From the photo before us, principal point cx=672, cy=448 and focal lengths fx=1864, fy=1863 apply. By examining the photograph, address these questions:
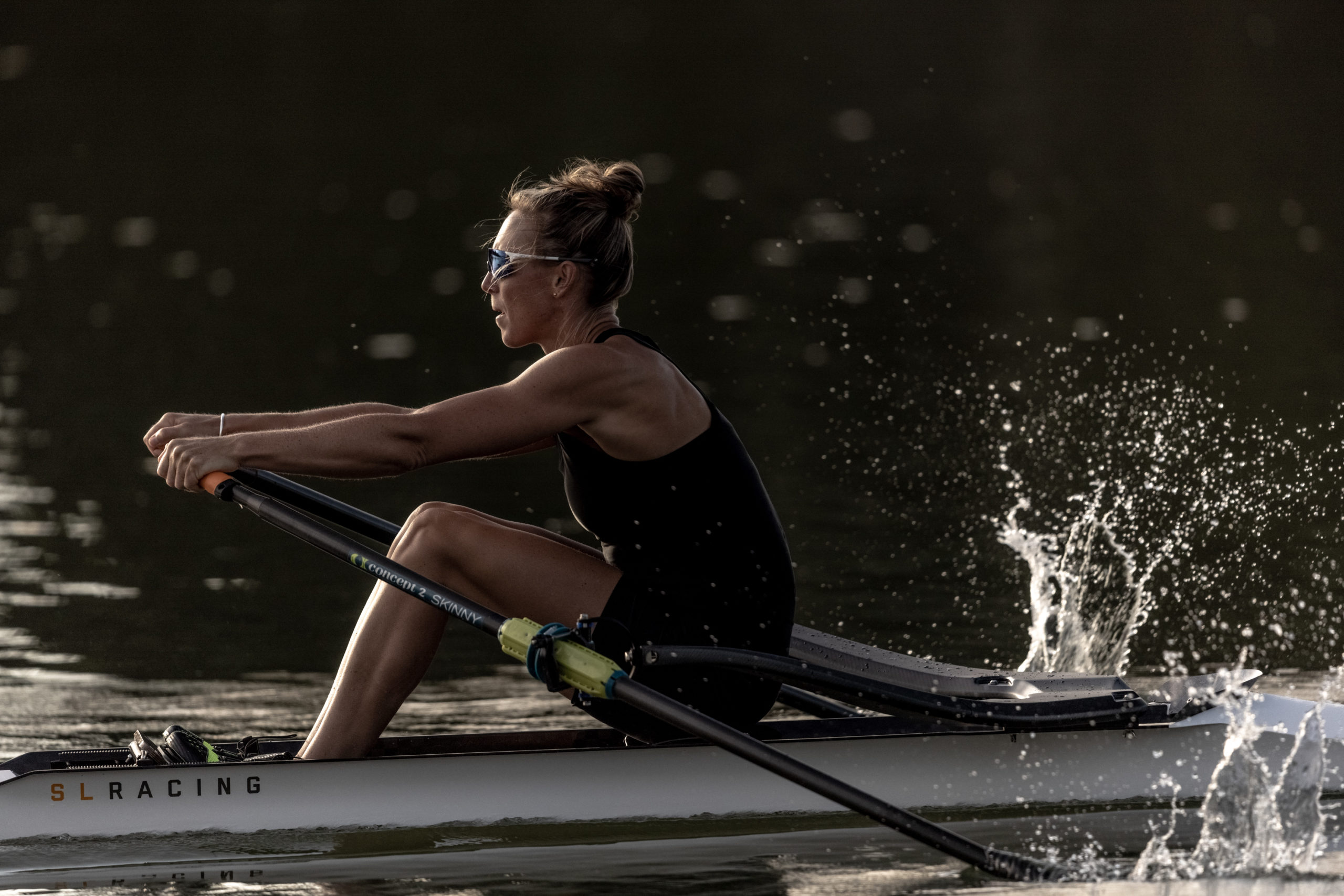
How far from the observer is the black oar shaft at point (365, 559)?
198 inches

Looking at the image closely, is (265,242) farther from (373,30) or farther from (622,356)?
(373,30)

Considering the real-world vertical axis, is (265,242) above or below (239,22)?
below

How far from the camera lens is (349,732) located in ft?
17.4

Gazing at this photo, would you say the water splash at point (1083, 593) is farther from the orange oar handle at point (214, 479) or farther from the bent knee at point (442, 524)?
the orange oar handle at point (214, 479)

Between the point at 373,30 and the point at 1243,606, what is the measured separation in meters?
31.4

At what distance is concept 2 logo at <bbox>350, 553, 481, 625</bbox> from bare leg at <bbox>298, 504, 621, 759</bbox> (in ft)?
0.50

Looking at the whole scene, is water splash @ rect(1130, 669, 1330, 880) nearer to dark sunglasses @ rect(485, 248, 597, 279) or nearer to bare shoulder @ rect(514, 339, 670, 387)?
bare shoulder @ rect(514, 339, 670, 387)

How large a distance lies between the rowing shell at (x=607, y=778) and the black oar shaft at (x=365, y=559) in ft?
1.67

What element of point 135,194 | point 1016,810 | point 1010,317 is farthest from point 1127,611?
point 135,194

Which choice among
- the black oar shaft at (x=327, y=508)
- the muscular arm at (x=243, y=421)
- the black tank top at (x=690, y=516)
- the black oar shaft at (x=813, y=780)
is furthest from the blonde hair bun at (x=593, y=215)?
the black oar shaft at (x=813, y=780)

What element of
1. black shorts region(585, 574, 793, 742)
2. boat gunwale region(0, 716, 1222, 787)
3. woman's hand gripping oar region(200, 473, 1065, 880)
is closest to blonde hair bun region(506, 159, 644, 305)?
black shorts region(585, 574, 793, 742)

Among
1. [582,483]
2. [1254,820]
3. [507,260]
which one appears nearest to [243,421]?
[507,260]

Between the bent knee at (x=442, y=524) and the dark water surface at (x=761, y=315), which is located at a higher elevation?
the dark water surface at (x=761, y=315)

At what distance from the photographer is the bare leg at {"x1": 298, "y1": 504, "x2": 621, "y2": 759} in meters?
5.25
